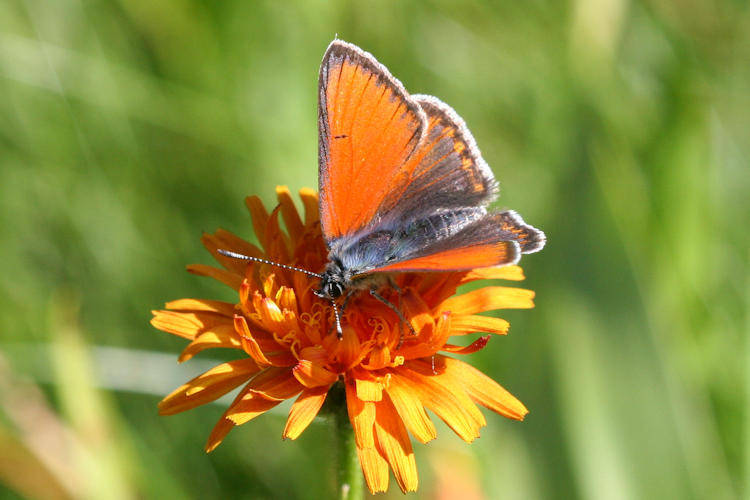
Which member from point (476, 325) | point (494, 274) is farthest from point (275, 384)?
point (494, 274)

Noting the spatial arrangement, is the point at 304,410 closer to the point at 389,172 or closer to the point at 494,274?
the point at 494,274

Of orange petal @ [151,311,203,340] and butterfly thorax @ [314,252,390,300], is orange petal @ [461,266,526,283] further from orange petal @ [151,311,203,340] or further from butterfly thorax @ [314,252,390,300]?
orange petal @ [151,311,203,340]

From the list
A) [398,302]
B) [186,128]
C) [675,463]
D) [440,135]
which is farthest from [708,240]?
[186,128]

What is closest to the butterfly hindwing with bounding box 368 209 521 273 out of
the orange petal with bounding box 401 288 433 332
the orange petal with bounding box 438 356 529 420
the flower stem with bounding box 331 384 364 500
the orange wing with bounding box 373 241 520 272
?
the orange wing with bounding box 373 241 520 272

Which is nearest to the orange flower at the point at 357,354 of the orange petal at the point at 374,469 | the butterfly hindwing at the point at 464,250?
the orange petal at the point at 374,469

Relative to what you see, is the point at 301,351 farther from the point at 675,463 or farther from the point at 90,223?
the point at 90,223

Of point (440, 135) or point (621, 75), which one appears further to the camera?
point (621, 75)
